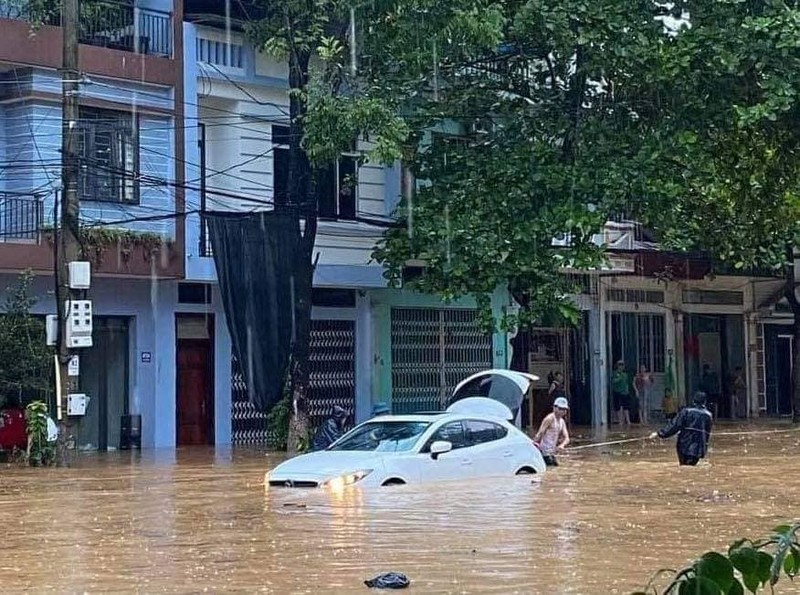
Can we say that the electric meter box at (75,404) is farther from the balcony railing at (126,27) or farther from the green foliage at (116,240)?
the balcony railing at (126,27)

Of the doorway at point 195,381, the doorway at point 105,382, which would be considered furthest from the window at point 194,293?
the doorway at point 105,382

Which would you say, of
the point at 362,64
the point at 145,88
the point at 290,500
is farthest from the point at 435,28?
the point at 290,500

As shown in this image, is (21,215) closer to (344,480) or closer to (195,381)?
(195,381)

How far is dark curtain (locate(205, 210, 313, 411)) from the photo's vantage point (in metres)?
26.0

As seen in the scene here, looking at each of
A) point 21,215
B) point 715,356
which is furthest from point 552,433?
point 715,356

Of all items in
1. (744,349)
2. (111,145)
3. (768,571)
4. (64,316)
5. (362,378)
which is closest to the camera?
(768,571)

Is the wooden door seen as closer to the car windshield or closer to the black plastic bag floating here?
the car windshield

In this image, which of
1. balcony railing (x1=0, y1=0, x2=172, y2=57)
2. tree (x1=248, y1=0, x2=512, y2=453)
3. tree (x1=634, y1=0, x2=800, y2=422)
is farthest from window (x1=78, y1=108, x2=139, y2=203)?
tree (x1=634, y1=0, x2=800, y2=422)

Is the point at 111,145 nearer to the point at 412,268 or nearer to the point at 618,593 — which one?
the point at 412,268

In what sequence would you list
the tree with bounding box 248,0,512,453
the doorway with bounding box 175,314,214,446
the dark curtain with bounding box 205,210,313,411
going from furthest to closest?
the doorway with bounding box 175,314,214,446, the dark curtain with bounding box 205,210,313,411, the tree with bounding box 248,0,512,453

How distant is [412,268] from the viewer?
102 feet

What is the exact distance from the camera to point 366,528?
43.9 feet

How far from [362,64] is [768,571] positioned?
23.8m

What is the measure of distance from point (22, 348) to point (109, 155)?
4.39m
